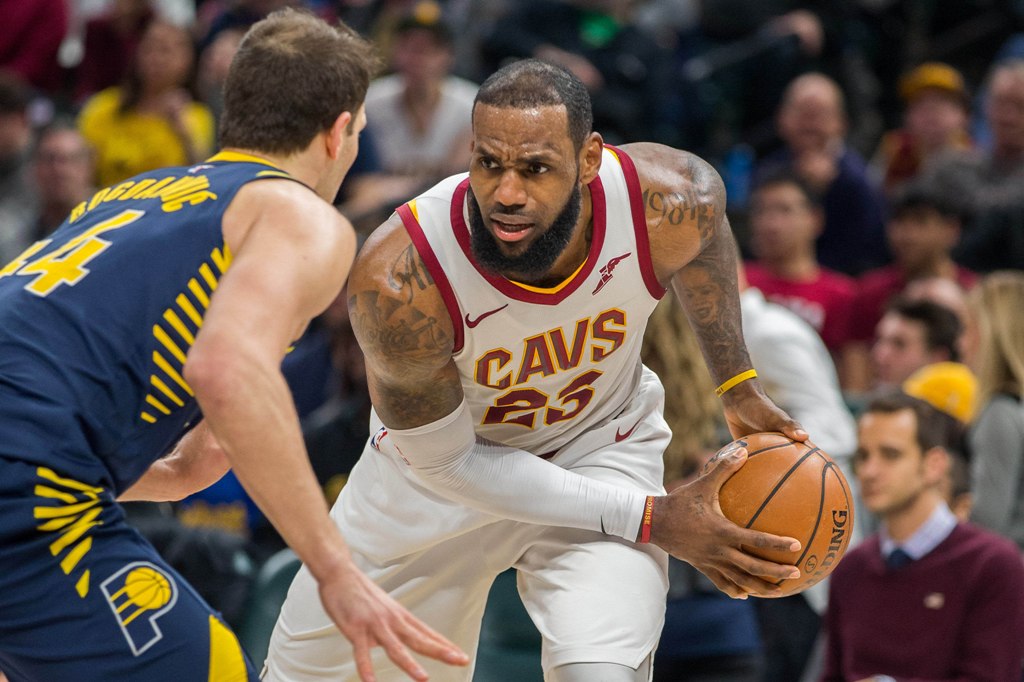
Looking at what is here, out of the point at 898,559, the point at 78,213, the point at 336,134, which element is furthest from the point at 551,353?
the point at 898,559

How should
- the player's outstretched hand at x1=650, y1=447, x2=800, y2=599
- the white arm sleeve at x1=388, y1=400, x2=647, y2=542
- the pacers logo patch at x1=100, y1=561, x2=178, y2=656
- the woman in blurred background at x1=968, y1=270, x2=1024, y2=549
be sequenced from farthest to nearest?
the woman in blurred background at x1=968, y1=270, x2=1024, y2=549, the white arm sleeve at x1=388, y1=400, x2=647, y2=542, the player's outstretched hand at x1=650, y1=447, x2=800, y2=599, the pacers logo patch at x1=100, y1=561, x2=178, y2=656

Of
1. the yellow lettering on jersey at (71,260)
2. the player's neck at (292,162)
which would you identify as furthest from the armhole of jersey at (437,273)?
the yellow lettering on jersey at (71,260)

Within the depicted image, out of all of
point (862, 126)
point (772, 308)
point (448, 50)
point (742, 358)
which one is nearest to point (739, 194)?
point (862, 126)

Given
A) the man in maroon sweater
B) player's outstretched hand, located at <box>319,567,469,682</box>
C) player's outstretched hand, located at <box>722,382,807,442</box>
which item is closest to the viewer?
player's outstretched hand, located at <box>319,567,469,682</box>

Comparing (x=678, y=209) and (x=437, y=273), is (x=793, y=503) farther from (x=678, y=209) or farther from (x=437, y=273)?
(x=437, y=273)

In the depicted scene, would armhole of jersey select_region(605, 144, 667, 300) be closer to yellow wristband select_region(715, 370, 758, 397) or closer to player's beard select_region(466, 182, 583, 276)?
player's beard select_region(466, 182, 583, 276)

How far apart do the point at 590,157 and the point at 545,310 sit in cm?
44

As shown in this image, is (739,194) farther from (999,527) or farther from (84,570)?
(84,570)

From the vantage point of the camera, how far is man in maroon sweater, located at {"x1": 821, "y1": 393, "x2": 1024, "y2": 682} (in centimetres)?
511

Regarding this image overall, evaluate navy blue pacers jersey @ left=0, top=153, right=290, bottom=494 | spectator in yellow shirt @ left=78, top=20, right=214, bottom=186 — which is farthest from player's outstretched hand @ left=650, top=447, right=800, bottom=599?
spectator in yellow shirt @ left=78, top=20, right=214, bottom=186

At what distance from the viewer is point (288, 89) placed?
3.43m

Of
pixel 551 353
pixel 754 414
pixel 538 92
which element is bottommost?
pixel 754 414

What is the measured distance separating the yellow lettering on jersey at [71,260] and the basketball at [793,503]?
1.80 m

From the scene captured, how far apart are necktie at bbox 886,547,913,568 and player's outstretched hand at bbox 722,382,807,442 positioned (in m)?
1.41
